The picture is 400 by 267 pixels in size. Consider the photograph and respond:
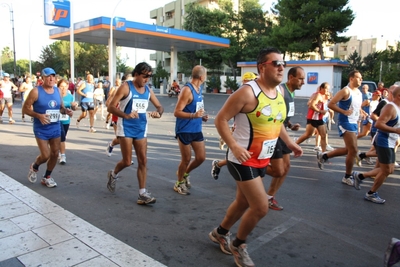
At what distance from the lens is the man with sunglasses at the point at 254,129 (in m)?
3.02

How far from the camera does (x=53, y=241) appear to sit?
3596 mm

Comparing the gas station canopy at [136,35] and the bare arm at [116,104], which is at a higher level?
the gas station canopy at [136,35]

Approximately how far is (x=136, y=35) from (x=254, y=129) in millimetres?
29553

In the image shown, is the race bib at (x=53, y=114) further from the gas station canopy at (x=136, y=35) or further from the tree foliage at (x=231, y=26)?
the tree foliage at (x=231, y=26)

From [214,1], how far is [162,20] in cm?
1471

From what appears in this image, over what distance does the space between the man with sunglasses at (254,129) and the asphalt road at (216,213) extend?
623mm

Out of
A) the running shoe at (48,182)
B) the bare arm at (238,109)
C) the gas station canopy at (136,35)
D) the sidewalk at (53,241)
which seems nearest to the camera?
the bare arm at (238,109)

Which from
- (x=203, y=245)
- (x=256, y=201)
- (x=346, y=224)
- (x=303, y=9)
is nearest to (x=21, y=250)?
(x=203, y=245)

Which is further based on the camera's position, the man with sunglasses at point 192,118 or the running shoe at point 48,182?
the running shoe at point 48,182

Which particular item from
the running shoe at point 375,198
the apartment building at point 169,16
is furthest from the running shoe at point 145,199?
the apartment building at point 169,16

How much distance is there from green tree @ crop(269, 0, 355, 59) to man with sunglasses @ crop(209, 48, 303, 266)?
1460 inches

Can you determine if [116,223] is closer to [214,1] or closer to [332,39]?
[332,39]

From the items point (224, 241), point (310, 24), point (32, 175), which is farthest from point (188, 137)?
point (310, 24)

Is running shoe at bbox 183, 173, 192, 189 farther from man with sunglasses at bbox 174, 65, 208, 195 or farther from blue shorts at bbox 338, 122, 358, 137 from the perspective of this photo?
blue shorts at bbox 338, 122, 358, 137
